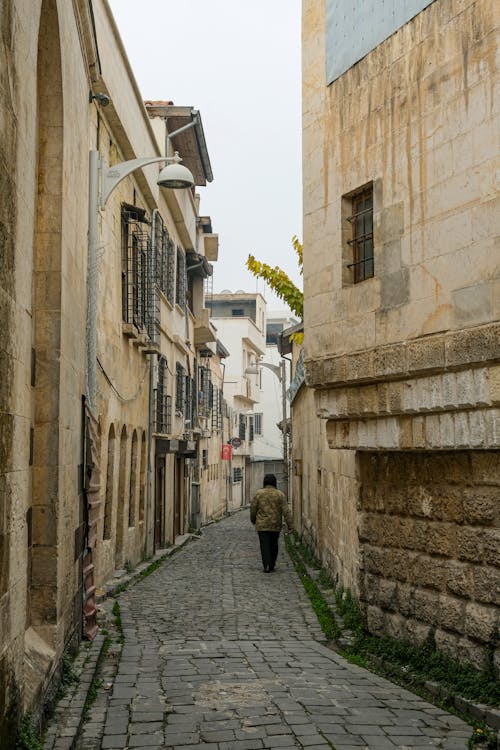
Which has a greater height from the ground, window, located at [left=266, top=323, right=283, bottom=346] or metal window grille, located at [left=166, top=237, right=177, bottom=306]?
window, located at [left=266, top=323, right=283, bottom=346]

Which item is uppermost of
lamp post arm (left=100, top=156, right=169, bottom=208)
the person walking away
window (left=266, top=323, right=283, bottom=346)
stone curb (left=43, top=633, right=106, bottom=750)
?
window (left=266, top=323, right=283, bottom=346)

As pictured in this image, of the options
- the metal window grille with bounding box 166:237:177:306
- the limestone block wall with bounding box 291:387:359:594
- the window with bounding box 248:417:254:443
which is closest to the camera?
the limestone block wall with bounding box 291:387:359:594

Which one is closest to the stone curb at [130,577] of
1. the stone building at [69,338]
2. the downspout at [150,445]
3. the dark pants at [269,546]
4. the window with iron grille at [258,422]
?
the stone building at [69,338]

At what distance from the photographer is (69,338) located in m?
7.49

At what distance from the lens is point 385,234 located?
7.86 metres

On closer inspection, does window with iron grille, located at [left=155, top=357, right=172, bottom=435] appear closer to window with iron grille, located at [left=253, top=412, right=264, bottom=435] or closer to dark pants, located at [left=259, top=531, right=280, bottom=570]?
dark pants, located at [left=259, top=531, right=280, bottom=570]

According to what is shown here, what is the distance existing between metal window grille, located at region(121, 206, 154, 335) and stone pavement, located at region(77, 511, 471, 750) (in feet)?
17.3

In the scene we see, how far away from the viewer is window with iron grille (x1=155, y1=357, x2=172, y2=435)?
19.9 m

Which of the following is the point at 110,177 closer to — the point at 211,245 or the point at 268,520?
the point at 268,520

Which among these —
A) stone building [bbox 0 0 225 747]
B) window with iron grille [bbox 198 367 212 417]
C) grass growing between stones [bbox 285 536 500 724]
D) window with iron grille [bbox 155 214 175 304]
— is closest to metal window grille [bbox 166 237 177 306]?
window with iron grille [bbox 155 214 175 304]

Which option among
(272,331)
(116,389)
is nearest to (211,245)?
(116,389)

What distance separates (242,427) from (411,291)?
48482 mm

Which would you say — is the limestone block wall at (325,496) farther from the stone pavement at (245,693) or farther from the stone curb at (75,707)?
the stone curb at (75,707)

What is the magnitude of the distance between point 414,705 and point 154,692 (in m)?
1.99
